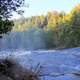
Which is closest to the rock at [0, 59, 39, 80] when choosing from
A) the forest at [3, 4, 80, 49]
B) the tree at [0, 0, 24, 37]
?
the tree at [0, 0, 24, 37]

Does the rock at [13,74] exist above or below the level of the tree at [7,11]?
below

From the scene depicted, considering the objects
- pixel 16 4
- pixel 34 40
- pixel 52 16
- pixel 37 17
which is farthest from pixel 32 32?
pixel 16 4

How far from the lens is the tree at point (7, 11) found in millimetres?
6719

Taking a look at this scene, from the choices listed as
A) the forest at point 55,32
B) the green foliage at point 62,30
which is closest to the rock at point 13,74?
the forest at point 55,32

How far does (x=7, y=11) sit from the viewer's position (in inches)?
274

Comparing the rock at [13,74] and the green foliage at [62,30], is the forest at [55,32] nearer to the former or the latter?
the green foliage at [62,30]

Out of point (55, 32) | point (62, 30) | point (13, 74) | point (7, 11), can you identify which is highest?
point (7, 11)

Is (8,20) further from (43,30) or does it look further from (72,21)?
(43,30)

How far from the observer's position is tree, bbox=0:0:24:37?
672cm

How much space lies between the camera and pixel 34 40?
32.3 meters

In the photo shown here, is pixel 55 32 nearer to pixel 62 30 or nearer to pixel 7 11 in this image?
pixel 62 30

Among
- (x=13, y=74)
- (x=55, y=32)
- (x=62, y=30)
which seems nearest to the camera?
(x=13, y=74)

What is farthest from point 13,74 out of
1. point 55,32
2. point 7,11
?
point 55,32

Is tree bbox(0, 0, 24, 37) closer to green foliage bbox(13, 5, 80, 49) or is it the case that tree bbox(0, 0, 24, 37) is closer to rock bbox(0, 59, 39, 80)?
rock bbox(0, 59, 39, 80)
